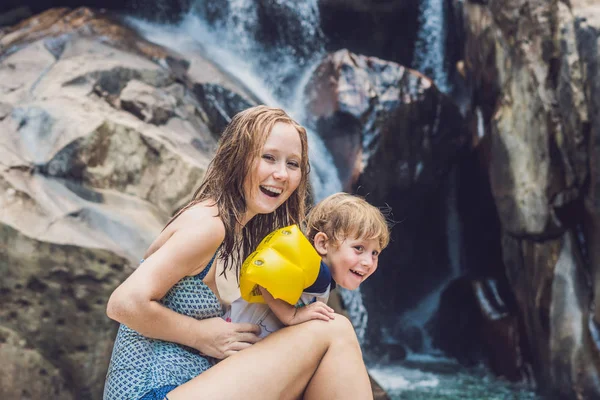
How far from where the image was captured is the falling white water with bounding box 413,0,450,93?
878 cm

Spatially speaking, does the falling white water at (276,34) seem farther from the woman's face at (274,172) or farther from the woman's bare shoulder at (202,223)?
the woman's bare shoulder at (202,223)

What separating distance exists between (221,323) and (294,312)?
0.70 ft

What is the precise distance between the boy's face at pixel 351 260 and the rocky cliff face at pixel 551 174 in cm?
266

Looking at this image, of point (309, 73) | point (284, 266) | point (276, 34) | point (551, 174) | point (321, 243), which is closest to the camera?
point (284, 266)

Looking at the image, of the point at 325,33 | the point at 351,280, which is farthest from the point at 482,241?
the point at 351,280

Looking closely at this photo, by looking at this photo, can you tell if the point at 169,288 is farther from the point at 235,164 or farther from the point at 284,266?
the point at 235,164

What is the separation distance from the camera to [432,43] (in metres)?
8.96

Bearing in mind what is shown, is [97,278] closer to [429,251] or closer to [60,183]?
[60,183]

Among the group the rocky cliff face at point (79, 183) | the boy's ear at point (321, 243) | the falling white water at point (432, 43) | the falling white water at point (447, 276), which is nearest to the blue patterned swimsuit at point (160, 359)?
the boy's ear at point (321, 243)

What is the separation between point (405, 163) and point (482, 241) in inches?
59.8

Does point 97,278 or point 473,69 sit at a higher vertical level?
point 473,69

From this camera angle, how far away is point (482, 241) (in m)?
7.18

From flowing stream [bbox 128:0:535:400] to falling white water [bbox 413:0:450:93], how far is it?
0.05ft

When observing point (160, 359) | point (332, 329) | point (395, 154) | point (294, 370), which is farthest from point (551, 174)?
point (160, 359)
